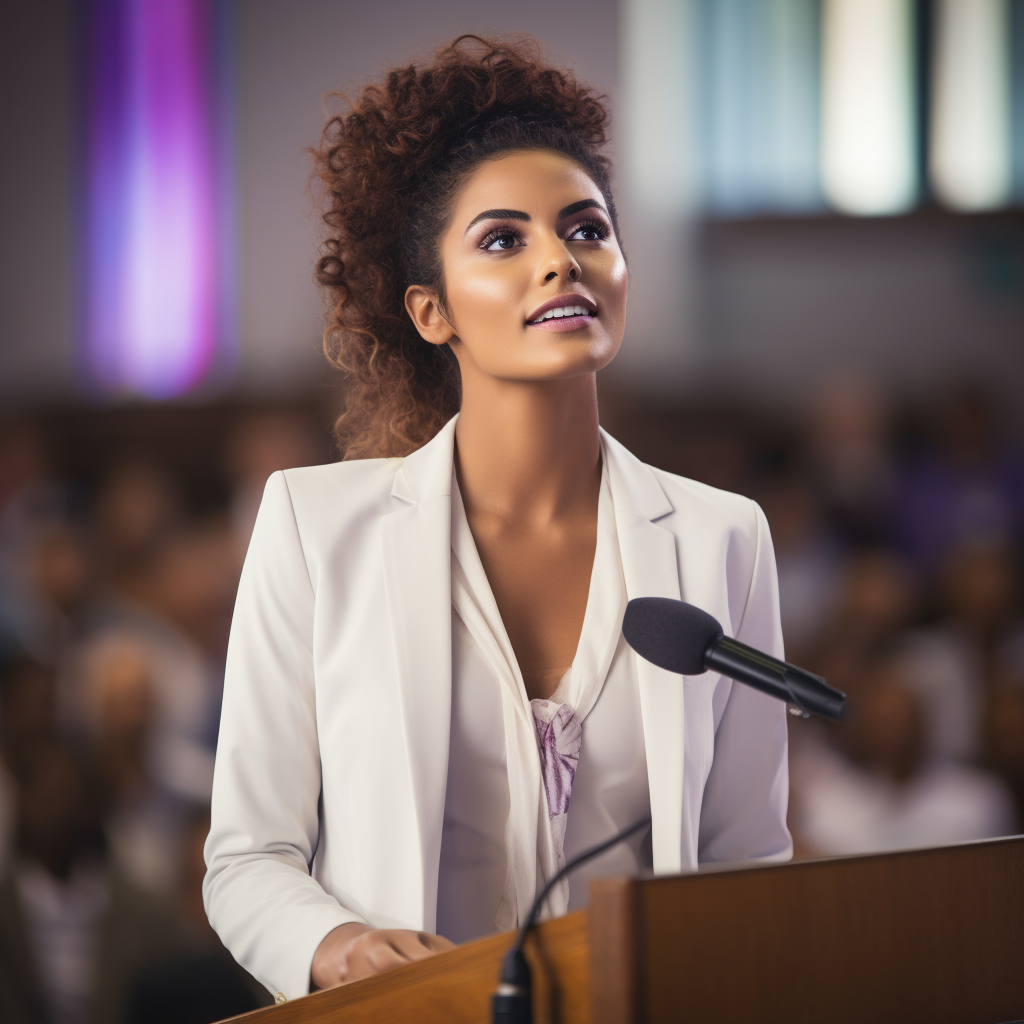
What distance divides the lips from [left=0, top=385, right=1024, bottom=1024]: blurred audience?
1.66 m

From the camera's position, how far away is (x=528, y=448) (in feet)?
3.89

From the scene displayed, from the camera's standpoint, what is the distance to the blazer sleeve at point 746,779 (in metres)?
1.17

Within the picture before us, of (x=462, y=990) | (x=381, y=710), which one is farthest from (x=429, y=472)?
(x=462, y=990)

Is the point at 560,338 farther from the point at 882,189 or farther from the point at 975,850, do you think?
the point at 882,189

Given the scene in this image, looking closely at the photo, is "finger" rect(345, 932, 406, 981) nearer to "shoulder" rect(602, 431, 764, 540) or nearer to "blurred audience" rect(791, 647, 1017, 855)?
"shoulder" rect(602, 431, 764, 540)

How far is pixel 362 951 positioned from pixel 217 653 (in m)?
2.35

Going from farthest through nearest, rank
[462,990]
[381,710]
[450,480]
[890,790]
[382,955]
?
[890,790]
[450,480]
[381,710]
[382,955]
[462,990]

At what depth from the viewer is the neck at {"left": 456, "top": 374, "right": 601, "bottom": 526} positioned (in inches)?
46.1

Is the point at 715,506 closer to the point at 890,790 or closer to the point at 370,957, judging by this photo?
the point at 370,957

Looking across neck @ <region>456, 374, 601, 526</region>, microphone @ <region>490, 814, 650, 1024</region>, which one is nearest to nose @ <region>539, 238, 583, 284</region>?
neck @ <region>456, 374, 601, 526</region>

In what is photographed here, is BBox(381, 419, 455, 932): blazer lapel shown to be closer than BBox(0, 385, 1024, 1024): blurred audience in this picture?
Yes

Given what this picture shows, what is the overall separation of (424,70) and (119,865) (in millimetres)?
1920

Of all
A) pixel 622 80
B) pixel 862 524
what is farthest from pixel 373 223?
pixel 622 80

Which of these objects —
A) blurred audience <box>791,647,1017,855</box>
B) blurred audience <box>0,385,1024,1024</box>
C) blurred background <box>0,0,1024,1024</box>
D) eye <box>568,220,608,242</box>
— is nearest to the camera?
eye <box>568,220,608,242</box>
